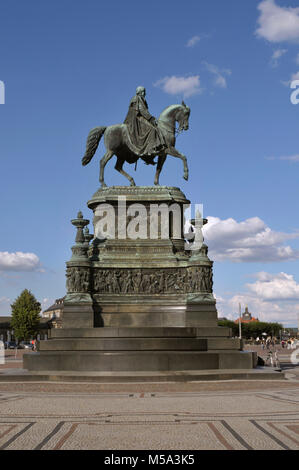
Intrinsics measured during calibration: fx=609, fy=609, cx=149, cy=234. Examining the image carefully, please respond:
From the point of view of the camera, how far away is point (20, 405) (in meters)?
15.9

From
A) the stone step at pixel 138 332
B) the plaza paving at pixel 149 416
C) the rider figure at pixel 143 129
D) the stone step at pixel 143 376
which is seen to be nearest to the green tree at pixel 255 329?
the rider figure at pixel 143 129

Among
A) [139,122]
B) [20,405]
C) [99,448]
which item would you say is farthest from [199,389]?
[139,122]

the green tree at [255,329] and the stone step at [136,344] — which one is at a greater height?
the stone step at [136,344]

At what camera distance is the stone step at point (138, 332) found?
85.2ft

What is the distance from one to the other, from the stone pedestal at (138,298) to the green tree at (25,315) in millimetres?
73431

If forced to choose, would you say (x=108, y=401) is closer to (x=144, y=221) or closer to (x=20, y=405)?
(x=20, y=405)

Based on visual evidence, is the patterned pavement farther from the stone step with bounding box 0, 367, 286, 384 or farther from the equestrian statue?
the equestrian statue

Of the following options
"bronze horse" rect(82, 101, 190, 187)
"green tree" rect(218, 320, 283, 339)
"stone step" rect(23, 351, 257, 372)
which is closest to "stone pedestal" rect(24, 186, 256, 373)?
"stone step" rect(23, 351, 257, 372)

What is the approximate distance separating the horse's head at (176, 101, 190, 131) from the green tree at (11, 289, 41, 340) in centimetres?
7517

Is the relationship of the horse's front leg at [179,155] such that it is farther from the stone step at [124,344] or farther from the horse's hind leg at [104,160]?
the stone step at [124,344]

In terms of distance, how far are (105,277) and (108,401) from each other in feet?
43.1

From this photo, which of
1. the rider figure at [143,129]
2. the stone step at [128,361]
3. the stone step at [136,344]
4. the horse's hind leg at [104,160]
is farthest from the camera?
the horse's hind leg at [104,160]

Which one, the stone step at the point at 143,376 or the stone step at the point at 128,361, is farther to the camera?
the stone step at the point at 128,361

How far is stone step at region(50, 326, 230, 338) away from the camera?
26.0 metres
